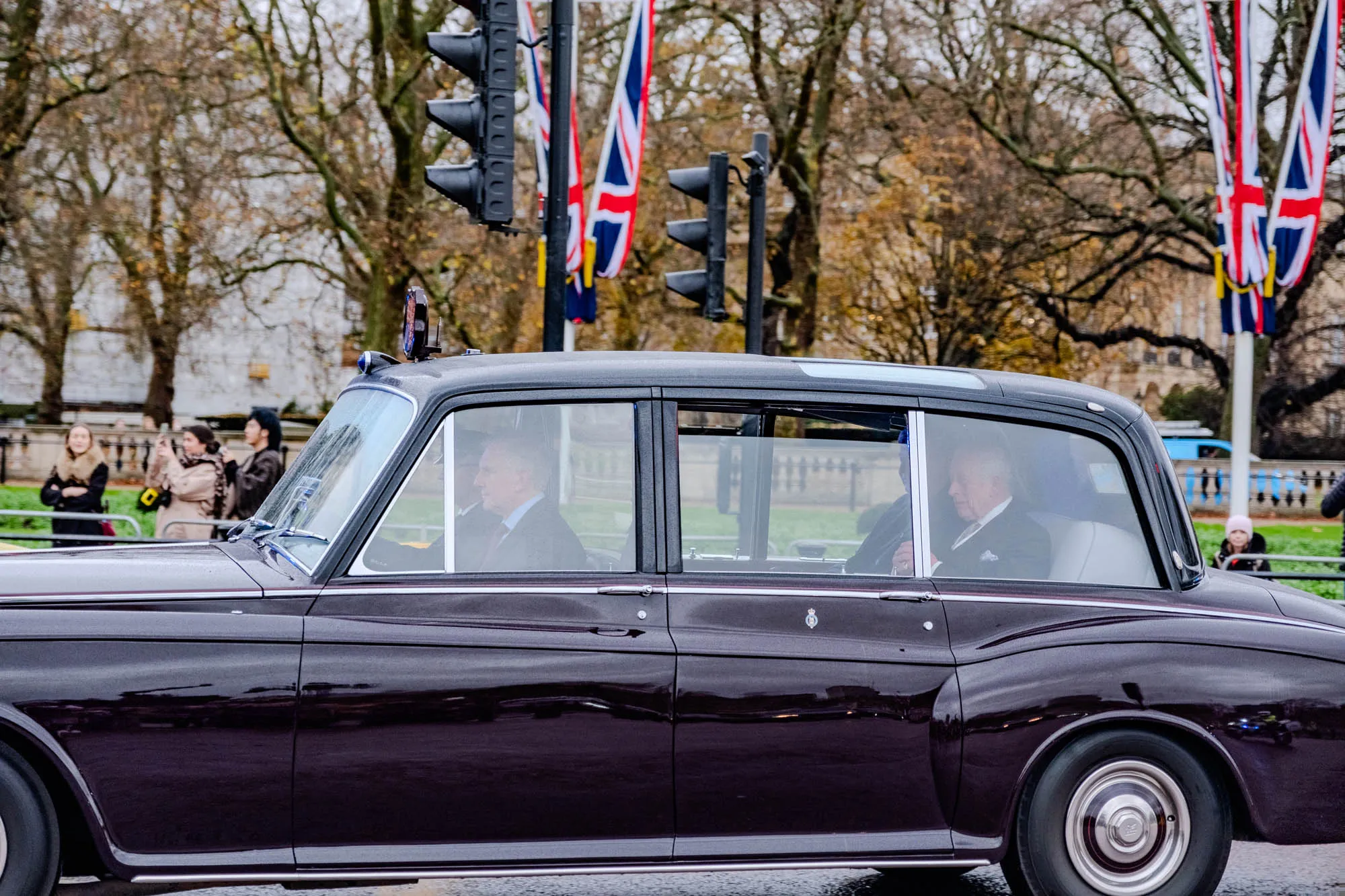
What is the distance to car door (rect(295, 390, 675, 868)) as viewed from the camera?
4.38 metres

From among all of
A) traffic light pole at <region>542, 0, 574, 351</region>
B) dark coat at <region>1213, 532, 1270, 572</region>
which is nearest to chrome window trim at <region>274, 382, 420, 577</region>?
traffic light pole at <region>542, 0, 574, 351</region>

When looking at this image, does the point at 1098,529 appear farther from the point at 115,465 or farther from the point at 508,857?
the point at 115,465

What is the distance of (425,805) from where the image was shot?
4406mm

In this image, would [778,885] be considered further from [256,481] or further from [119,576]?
[256,481]

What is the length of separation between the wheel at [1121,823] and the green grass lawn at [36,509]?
11124mm

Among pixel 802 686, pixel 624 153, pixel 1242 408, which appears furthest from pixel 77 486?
pixel 1242 408

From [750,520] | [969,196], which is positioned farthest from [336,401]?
[969,196]

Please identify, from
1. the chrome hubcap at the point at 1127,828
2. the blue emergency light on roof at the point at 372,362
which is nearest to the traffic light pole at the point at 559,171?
the blue emergency light on roof at the point at 372,362

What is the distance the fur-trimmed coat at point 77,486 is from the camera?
1273 centimetres

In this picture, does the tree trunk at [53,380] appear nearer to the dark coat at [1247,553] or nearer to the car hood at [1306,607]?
the dark coat at [1247,553]

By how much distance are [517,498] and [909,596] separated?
1.25 metres

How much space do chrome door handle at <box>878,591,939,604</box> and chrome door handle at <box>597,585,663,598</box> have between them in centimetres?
71

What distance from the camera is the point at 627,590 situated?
4.62 meters

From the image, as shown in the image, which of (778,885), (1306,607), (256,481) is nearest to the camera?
(1306,607)
